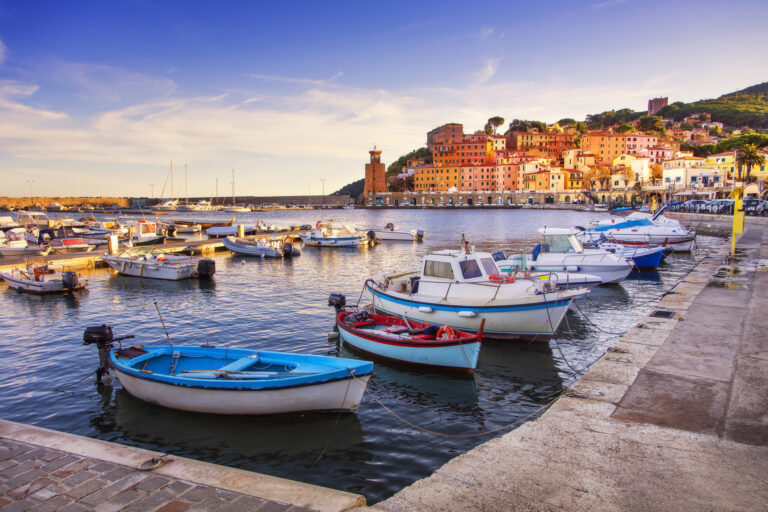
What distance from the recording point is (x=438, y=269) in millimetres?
13844

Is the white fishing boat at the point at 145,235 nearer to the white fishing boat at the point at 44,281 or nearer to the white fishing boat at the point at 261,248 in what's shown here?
the white fishing boat at the point at 261,248

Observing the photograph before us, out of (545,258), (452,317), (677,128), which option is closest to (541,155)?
(677,128)

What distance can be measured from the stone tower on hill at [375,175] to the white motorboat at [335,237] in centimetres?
12169

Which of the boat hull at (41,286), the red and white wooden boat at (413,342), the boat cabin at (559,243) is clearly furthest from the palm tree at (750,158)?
the boat hull at (41,286)

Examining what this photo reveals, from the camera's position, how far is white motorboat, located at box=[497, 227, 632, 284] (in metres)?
21.0

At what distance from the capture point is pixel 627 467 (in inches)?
221

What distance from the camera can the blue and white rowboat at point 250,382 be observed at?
8.09 metres

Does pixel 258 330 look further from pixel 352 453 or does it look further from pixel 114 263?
pixel 114 263

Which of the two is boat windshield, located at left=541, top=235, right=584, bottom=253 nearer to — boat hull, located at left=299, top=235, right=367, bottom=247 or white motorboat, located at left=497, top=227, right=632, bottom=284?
white motorboat, located at left=497, top=227, right=632, bottom=284

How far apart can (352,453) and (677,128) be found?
20389 cm

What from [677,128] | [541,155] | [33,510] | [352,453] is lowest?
[352,453]

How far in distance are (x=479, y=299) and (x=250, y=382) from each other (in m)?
7.23

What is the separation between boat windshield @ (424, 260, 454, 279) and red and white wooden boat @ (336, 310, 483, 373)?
5.60 feet

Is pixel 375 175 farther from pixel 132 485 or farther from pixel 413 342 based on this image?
pixel 132 485
